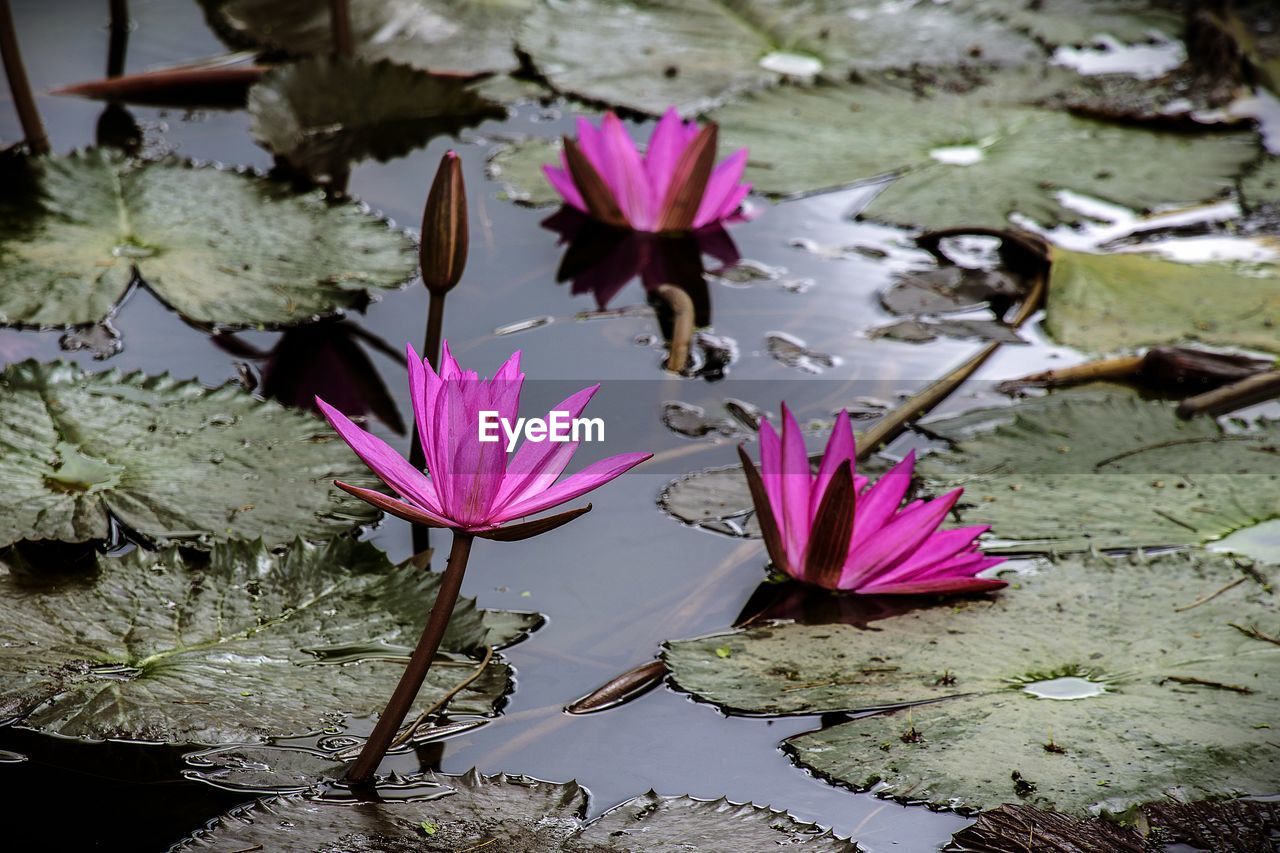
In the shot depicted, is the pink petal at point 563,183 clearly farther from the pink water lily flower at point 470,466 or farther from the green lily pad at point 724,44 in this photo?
the pink water lily flower at point 470,466

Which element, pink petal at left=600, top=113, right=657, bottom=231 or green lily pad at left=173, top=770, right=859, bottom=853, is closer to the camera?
green lily pad at left=173, top=770, right=859, bottom=853

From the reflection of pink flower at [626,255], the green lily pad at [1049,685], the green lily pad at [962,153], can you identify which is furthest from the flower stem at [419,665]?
the green lily pad at [962,153]

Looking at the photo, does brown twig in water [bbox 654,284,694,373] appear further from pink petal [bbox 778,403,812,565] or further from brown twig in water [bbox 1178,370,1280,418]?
brown twig in water [bbox 1178,370,1280,418]

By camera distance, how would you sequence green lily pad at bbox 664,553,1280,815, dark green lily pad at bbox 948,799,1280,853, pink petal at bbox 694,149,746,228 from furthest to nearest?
pink petal at bbox 694,149,746,228
green lily pad at bbox 664,553,1280,815
dark green lily pad at bbox 948,799,1280,853

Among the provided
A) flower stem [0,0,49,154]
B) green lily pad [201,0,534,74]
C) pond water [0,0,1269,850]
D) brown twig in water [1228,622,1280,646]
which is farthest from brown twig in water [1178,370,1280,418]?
flower stem [0,0,49,154]

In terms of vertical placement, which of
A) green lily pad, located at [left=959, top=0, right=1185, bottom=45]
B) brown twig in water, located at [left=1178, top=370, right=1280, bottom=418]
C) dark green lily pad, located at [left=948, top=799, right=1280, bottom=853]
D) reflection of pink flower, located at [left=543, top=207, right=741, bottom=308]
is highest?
green lily pad, located at [left=959, top=0, right=1185, bottom=45]
